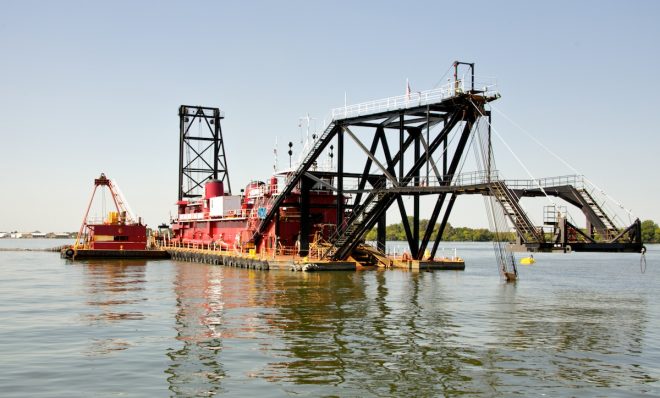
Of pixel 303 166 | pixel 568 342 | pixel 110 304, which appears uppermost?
pixel 303 166

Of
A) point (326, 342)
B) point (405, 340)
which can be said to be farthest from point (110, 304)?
point (405, 340)

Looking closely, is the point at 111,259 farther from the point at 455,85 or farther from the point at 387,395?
the point at 387,395

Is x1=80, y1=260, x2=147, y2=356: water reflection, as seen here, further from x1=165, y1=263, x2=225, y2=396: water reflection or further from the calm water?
x1=165, y1=263, x2=225, y2=396: water reflection

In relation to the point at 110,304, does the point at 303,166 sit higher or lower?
higher

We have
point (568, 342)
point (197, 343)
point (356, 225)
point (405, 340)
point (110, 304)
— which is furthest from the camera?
point (356, 225)

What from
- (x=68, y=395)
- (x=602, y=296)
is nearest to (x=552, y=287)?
(x=602, y=296)

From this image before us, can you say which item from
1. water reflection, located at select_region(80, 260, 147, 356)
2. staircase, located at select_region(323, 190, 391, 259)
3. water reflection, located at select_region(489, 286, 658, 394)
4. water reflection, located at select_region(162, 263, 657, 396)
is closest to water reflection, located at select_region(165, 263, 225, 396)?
water reflection, located at select_region(162, 263, 657, 396)

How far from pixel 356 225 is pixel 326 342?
98.5 ft

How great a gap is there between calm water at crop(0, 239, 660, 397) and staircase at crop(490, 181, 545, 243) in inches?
130

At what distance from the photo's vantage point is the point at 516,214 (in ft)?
125

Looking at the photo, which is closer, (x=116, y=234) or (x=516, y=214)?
(x=516, y=214)

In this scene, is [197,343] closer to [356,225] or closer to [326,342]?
[326,342]

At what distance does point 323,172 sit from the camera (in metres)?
58.9

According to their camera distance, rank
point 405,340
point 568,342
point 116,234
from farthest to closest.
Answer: point 116,234 < point 405,340 < point 568,342
